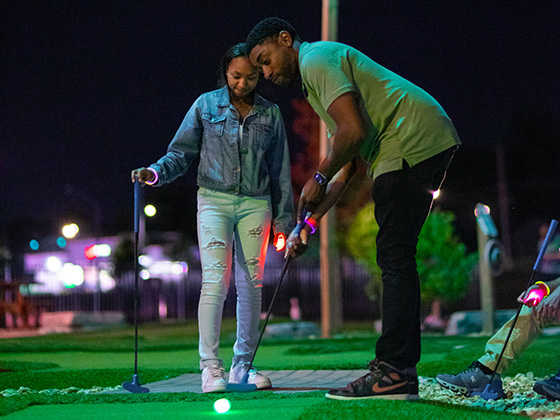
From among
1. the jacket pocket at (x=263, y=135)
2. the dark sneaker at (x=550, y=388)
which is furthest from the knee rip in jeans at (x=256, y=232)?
the dark sneaker at (x=550, y=388)

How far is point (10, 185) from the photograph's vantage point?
31312 mm

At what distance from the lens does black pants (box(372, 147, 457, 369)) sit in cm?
319

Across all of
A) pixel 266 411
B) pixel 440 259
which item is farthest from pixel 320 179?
pixel 440 259

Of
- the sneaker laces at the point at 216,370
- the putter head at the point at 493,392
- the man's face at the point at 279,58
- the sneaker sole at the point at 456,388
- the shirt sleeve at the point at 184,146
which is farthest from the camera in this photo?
the shirt sleeve at the point at 184,146

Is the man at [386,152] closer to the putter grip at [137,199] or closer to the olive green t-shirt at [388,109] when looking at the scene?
the olive green t-shirt at [388,109]

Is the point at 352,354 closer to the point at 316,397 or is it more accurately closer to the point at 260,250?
the point at 260,250

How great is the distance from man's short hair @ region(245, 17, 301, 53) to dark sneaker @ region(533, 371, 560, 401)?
2.14 m

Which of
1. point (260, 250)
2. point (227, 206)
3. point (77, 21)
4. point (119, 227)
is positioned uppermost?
point (77, 21)

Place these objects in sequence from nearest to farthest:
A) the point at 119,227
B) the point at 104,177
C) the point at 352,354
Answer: the point at 352,354 < the point at 104,177 < the point at 119,227

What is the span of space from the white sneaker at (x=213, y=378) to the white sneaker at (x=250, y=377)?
0.58 ft

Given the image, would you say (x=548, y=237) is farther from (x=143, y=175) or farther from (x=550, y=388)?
(x=143, y=175)

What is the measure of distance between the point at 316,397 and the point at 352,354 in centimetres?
410

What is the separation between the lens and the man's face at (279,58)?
3.47 metres

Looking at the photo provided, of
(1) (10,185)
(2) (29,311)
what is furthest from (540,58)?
(2) (29,311)
